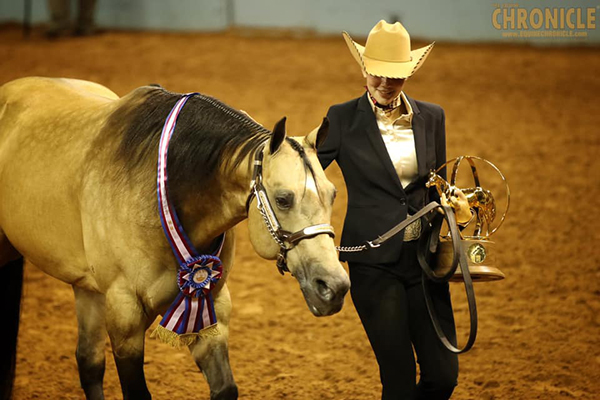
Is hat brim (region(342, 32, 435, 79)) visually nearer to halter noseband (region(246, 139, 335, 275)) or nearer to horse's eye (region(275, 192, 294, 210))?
halter noseband (region(246, 139, 335, 275))

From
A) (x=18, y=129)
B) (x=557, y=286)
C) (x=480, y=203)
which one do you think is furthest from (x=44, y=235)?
(x=557, y=286)

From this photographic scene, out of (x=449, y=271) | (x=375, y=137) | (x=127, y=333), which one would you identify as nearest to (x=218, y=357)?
(x=127, y=333)

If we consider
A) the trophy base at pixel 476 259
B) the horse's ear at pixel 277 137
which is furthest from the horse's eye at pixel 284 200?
the trophy base at pixel 476 259

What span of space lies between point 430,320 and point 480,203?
1.87 feet

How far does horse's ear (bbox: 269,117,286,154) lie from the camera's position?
286cm

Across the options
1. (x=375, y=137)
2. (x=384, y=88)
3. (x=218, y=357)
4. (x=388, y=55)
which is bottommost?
(x=218, y=357)

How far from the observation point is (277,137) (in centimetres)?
290

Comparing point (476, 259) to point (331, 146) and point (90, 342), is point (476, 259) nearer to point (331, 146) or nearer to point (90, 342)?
point (331, 146)

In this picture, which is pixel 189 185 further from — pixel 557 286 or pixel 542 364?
pixel 557 286

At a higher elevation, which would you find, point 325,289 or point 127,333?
point 325,289

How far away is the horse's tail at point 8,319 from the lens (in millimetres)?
4574

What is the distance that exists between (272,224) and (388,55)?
99 cm

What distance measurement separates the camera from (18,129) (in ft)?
13.6

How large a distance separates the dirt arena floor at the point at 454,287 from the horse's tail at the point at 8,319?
21 centimetres
